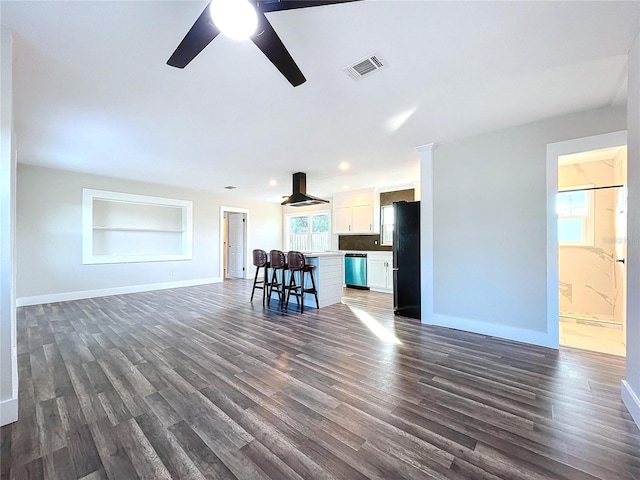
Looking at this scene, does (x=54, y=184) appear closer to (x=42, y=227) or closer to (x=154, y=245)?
(x=42, y=227)

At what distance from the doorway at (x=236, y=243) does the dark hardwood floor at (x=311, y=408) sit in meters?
5.24

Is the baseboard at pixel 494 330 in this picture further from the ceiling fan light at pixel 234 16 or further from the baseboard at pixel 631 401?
the ceiling fan light at pixel 234 16

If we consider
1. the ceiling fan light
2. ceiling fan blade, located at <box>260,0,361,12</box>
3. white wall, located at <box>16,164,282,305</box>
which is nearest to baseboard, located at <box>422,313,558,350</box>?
ceiling fan blade, located at <box>260,0,361,12</box>

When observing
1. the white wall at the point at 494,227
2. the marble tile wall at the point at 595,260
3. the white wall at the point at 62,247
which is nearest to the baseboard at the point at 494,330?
the white wall at the point at 494,227

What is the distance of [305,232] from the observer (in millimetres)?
8828

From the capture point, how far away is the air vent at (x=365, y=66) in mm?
1997

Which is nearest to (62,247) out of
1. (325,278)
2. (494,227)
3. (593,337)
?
(325,278)

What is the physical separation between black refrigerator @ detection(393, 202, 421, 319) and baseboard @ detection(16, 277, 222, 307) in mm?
5382

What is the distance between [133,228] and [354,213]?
5541mm

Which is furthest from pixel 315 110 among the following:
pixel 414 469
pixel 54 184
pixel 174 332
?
pixel 54 184

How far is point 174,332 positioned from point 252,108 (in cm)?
285

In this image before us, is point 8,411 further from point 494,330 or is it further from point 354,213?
point 354,213

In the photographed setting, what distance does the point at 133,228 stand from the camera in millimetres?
6531

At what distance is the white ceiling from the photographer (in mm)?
1635
